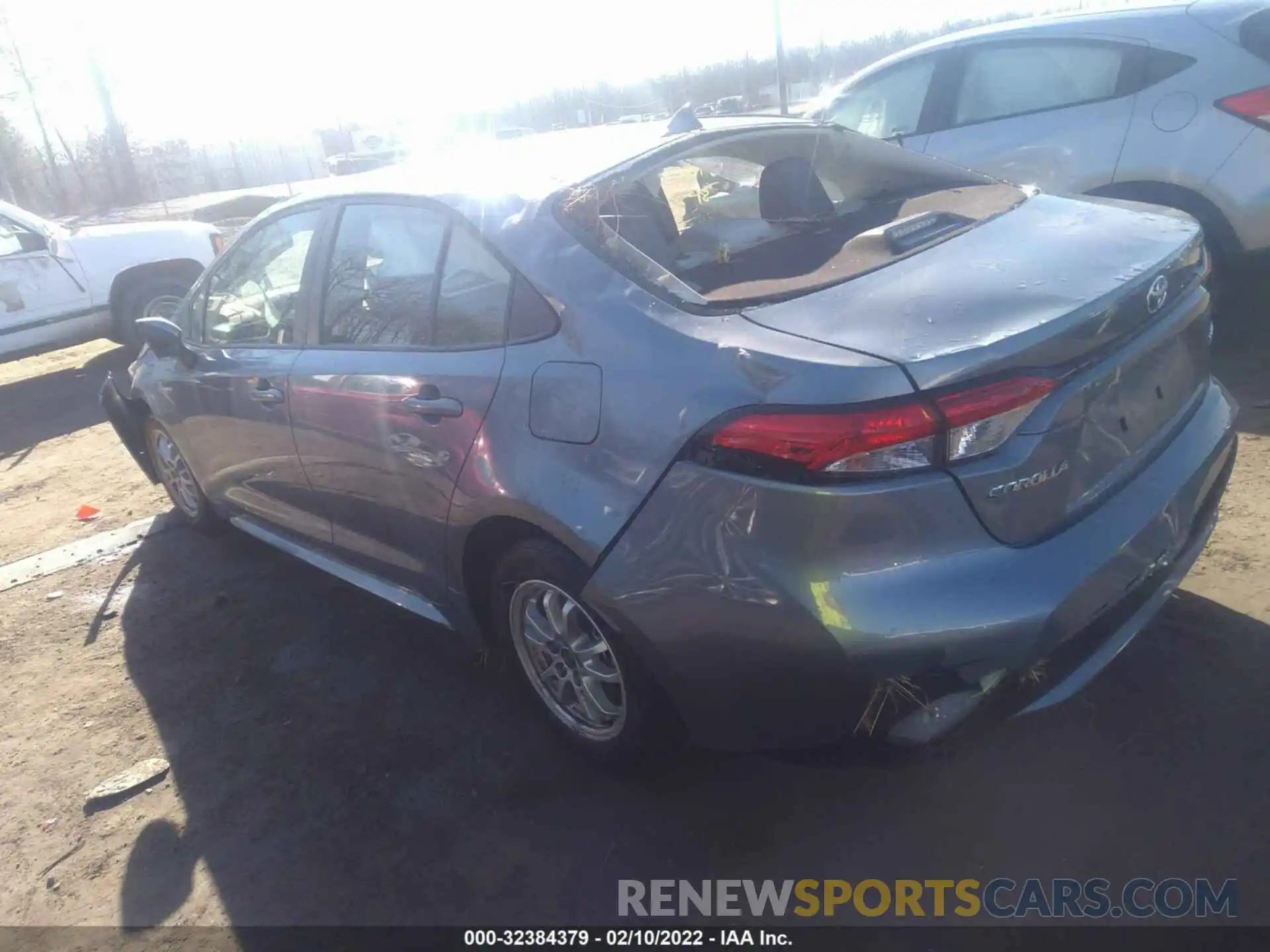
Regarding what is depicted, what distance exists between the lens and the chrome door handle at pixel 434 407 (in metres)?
2.74

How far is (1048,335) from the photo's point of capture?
2059mm

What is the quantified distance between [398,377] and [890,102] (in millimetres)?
4596

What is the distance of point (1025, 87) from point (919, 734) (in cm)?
473

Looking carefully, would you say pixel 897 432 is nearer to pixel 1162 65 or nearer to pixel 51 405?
pixel 1162 65

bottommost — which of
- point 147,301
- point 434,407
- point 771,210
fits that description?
point 147,301

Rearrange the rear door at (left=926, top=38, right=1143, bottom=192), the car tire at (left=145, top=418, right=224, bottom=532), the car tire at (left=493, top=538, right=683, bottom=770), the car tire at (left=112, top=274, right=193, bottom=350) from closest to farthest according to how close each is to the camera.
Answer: the car tire at (left=493, top=538, right=683, bottom=770) → the car tire at (left=145, top=418, right=224, bottom=532) → the rear door at (left=926, top=38, right=1143, bottom=192) → the car tire at (left=112, top=274, right=193, bottom=350)

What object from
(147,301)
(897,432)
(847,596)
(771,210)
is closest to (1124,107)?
(771,210)

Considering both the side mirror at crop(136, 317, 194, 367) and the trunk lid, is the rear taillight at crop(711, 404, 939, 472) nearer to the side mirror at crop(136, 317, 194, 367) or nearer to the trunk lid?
the trunk lid

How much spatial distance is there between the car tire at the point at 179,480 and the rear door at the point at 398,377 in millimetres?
1611

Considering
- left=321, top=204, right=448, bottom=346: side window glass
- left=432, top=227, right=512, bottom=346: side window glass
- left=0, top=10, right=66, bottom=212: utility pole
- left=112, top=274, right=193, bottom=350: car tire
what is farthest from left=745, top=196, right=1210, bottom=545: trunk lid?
left=0, top=10, right=66, bottom=212: utility pole

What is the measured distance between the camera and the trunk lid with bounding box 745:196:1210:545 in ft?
6.61

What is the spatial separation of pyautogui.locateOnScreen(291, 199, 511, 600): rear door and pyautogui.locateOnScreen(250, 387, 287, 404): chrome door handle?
0.40ft

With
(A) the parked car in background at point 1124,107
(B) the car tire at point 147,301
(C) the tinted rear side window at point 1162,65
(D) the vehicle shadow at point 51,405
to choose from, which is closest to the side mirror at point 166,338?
(D) the vehicle shadow at point 51,405

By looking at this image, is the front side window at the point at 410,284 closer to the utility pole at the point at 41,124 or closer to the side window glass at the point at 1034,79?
the side window glass at the point at 1034,79
